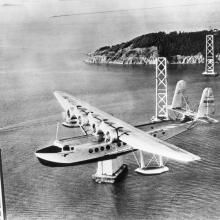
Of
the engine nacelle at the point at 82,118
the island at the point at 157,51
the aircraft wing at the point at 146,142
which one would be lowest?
the aircraft wing at the point at 146,142

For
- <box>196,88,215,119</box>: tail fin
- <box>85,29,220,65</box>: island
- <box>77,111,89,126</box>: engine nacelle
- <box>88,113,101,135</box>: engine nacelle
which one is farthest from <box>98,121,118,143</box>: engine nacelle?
<box>85,29,220,65</box>: island

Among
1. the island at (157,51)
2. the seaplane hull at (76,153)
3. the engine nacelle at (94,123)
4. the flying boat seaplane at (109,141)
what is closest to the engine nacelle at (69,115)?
the flying boat seaplane at (109,141)

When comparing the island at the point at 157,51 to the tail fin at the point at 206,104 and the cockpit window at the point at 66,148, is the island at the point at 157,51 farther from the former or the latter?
the cockpit window at the point at 66,148

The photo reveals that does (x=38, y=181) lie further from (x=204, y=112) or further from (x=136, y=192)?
(x=204, y=112)

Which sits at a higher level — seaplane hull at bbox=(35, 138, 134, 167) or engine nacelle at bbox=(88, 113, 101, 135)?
engine nacelle at bbox=(88, 113, 101, 135)

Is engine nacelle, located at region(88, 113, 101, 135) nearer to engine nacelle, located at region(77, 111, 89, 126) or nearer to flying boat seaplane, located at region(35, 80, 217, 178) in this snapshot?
flying boat seaplane, located at region(35, 80, 217, 178)

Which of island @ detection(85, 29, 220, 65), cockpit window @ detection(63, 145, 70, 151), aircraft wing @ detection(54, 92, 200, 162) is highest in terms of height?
island @ detection(85, 29, 220, 65)

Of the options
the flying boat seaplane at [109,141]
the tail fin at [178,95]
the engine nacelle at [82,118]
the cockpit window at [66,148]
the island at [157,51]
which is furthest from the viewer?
the island at [157,51]

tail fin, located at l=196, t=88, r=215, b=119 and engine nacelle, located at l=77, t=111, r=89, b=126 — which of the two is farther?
tail fin, located at l=196, t=88, r=215, b=119
